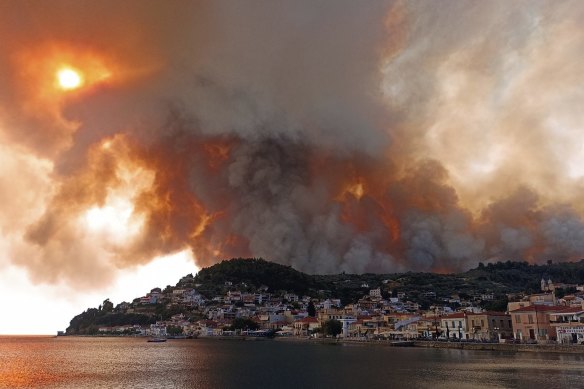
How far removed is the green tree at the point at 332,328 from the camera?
96.9 m

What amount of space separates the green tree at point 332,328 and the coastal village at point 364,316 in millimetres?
193

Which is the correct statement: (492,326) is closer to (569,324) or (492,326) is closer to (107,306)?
(569,324)

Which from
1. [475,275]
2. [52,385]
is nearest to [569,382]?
[52,385]

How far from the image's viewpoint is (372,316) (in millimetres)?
104062

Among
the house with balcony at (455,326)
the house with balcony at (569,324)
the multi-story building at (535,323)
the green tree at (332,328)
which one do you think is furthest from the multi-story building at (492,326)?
the green tree at (332,328)

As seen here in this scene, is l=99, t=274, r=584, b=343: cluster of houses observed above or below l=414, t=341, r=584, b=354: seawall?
above

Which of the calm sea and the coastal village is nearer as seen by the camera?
the calm sea

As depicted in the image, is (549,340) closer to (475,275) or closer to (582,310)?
(582,310)

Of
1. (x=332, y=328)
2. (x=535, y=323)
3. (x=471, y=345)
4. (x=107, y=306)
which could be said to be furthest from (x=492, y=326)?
(x=107, y=306)

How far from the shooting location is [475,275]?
18262 centimetres

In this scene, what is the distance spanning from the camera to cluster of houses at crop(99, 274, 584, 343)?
59.8 m

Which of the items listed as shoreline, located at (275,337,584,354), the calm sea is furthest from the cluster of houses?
the calm sea

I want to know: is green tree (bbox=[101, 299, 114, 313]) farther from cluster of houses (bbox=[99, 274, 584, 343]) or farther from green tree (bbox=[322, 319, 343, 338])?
green tree (bbox=[322, 319, 343, 338])

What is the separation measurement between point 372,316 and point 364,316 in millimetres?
4268
